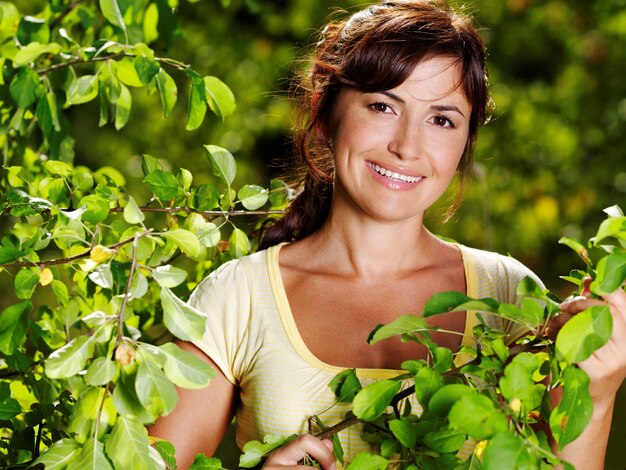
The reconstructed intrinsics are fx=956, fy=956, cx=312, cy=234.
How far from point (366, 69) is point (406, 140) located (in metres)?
0.11

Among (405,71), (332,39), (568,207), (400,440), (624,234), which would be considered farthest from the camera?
(568,207)

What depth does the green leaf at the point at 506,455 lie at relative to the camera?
749mm

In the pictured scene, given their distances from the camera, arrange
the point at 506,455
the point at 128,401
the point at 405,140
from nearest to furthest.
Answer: the point at 506,455, the point at 128,401, the point at 405,140

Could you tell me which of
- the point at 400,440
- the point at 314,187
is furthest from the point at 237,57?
the point at 400,440

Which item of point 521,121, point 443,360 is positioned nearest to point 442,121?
point 443,360

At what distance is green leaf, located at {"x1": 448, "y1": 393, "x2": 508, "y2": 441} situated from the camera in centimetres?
77

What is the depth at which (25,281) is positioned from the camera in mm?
1034

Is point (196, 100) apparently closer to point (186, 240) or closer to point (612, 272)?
point (186, 240)

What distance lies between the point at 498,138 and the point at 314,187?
328 cm

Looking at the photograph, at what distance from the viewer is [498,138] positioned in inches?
180

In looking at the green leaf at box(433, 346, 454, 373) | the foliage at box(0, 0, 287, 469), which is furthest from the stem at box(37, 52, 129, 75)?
the green leaf at box(433, 346, 454, 373)

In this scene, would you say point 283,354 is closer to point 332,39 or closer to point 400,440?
point 400,440

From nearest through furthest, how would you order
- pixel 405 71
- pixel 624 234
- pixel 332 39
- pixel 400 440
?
pixel 624 234 < pixel 400 440 < pixel 405 71 < pixel 332 39

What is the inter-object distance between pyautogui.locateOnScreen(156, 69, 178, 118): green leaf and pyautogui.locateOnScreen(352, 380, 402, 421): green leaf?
546mm
